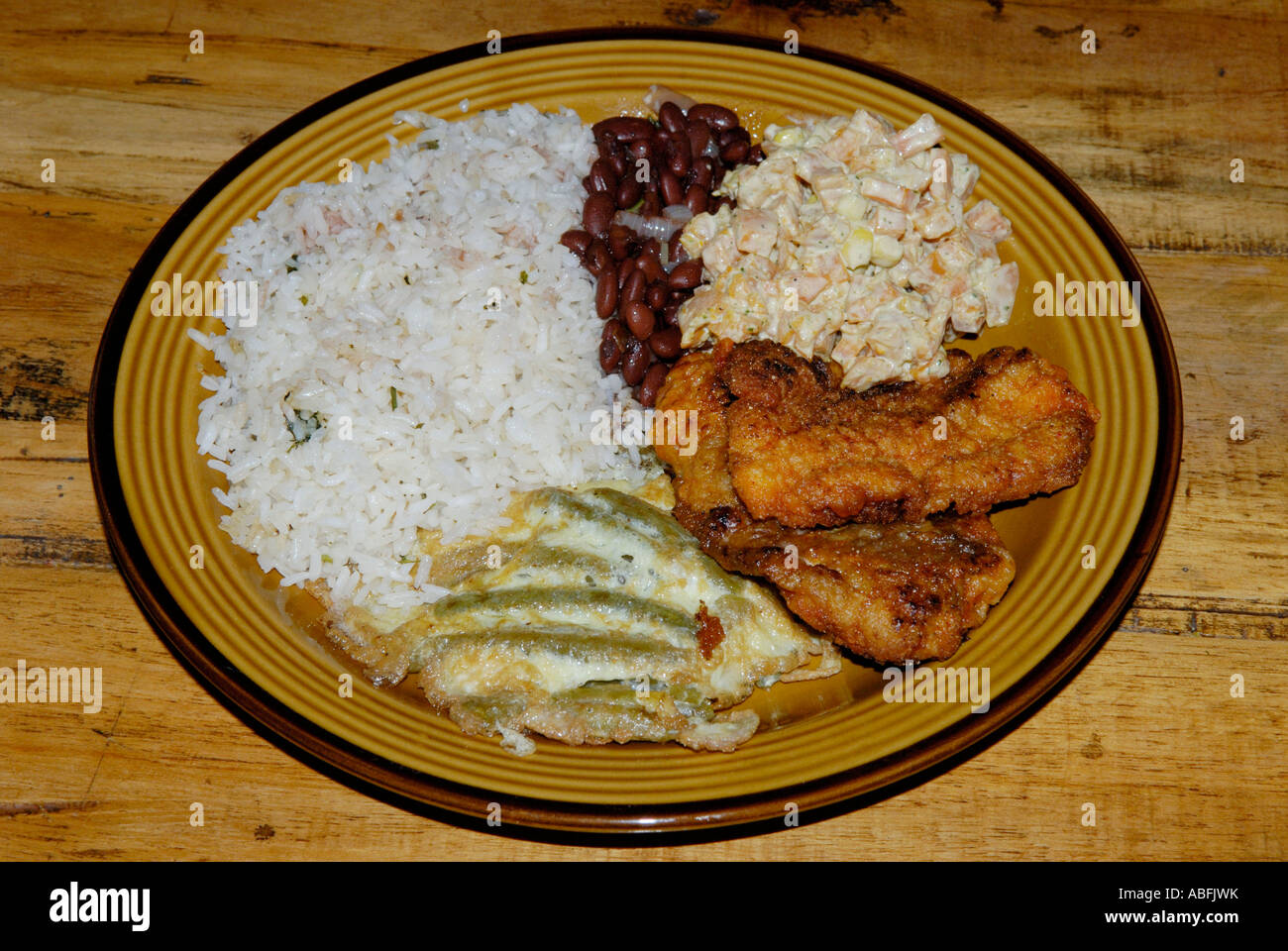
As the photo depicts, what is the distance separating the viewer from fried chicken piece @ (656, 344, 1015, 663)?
304cm

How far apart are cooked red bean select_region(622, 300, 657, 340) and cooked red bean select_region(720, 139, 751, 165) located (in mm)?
807

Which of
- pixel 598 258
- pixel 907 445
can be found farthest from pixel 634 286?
pixel 907 445

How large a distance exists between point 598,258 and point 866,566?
5.49ft

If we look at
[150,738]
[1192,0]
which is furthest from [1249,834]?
[1192,0]

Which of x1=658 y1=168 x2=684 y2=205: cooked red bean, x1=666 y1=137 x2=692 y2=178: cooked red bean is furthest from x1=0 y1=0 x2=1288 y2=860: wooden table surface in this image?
x1=658 y1=168 x2=684 y2=205: cooked red bean

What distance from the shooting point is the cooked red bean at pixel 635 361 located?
387 centimetres

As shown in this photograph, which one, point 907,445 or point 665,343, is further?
point 665,343

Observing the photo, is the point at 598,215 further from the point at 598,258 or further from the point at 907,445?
the point at 907,445

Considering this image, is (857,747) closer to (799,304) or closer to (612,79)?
(799,304)

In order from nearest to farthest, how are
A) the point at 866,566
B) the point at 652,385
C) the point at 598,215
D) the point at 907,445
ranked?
1. the point at 866,566
2. the point at 907,445
3. the point at 652,385
4. the point at 598,215

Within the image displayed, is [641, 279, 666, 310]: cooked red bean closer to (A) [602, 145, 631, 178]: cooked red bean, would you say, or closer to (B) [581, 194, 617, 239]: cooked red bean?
(B) [581, 194, 617, 239]: cooked red bean

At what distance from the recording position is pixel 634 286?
3.81m

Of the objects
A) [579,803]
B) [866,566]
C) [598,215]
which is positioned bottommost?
[579,803]
